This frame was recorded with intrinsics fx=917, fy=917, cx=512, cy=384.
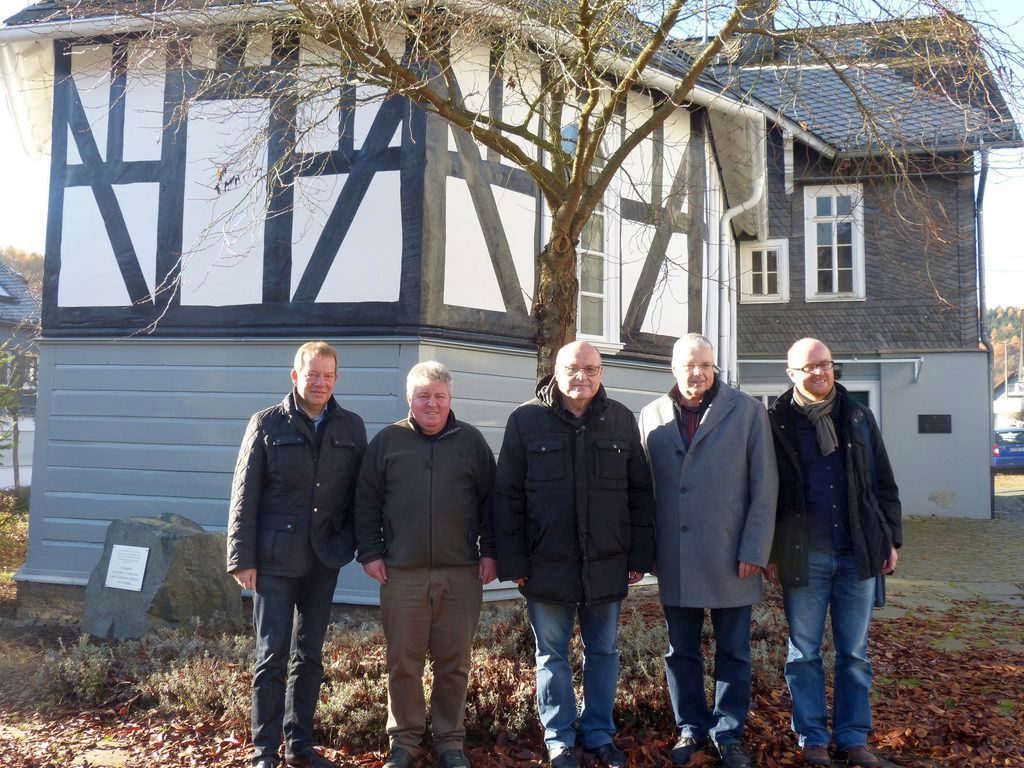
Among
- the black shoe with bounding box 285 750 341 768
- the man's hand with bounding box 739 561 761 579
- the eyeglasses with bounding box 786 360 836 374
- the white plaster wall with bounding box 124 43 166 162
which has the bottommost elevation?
the black shoe with bounding box 285 750 341 768

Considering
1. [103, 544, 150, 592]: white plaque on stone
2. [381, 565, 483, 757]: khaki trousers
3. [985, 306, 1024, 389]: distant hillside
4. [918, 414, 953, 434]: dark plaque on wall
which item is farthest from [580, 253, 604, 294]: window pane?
[985, 306, 1024, 389]: distant hillside

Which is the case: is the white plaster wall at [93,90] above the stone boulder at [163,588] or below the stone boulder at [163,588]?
above

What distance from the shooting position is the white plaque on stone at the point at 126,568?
6.28 metres

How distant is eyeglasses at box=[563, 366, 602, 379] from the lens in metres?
4.04

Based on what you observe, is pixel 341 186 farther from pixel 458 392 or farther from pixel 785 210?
pixel 785 210

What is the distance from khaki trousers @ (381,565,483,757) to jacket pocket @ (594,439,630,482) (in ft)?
2.45

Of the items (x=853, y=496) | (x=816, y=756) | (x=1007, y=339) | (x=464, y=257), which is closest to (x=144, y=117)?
(x=464, y=257)

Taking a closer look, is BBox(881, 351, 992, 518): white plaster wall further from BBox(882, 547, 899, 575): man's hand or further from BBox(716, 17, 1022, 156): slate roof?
BBox(882, 547, 899, 575): man's hand

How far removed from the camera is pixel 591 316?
9062 millimetres

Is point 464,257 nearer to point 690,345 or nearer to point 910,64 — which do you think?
point 910,64

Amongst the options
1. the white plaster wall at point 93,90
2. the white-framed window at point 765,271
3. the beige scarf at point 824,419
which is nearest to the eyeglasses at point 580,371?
the beige scarf at point 824,419

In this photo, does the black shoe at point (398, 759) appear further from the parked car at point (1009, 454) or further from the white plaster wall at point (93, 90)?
the parked car at point (1009, 454)

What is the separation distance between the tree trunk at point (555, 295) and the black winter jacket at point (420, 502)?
1304mm

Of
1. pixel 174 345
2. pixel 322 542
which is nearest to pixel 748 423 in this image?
pixel 322 542
